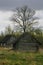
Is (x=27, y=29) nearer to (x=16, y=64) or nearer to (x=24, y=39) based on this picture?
(x=24, y=39)

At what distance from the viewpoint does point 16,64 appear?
21.7 metres

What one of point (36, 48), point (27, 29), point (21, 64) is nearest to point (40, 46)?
point (36, 48)

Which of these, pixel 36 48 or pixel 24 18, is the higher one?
pixel 24 18

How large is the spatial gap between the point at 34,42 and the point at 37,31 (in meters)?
30.6

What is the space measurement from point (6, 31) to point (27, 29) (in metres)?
48.4

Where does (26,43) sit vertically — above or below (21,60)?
below

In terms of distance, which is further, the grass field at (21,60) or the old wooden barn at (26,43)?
the old wooden barn at (26,43)

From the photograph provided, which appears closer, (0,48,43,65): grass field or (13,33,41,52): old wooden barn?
(0,48,43,65): grass field

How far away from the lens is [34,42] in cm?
6031

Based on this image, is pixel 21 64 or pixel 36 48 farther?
pixel 36 48

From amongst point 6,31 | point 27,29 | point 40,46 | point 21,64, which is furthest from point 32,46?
point 6,31

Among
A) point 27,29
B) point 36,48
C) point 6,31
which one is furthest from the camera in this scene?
point 6,31

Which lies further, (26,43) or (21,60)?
(26,43)

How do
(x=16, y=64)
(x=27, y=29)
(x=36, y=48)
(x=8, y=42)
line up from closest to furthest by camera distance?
(x=16, y=64)
(x=36, y=48)
(x=27, y=29)
(x=8, y=42)
